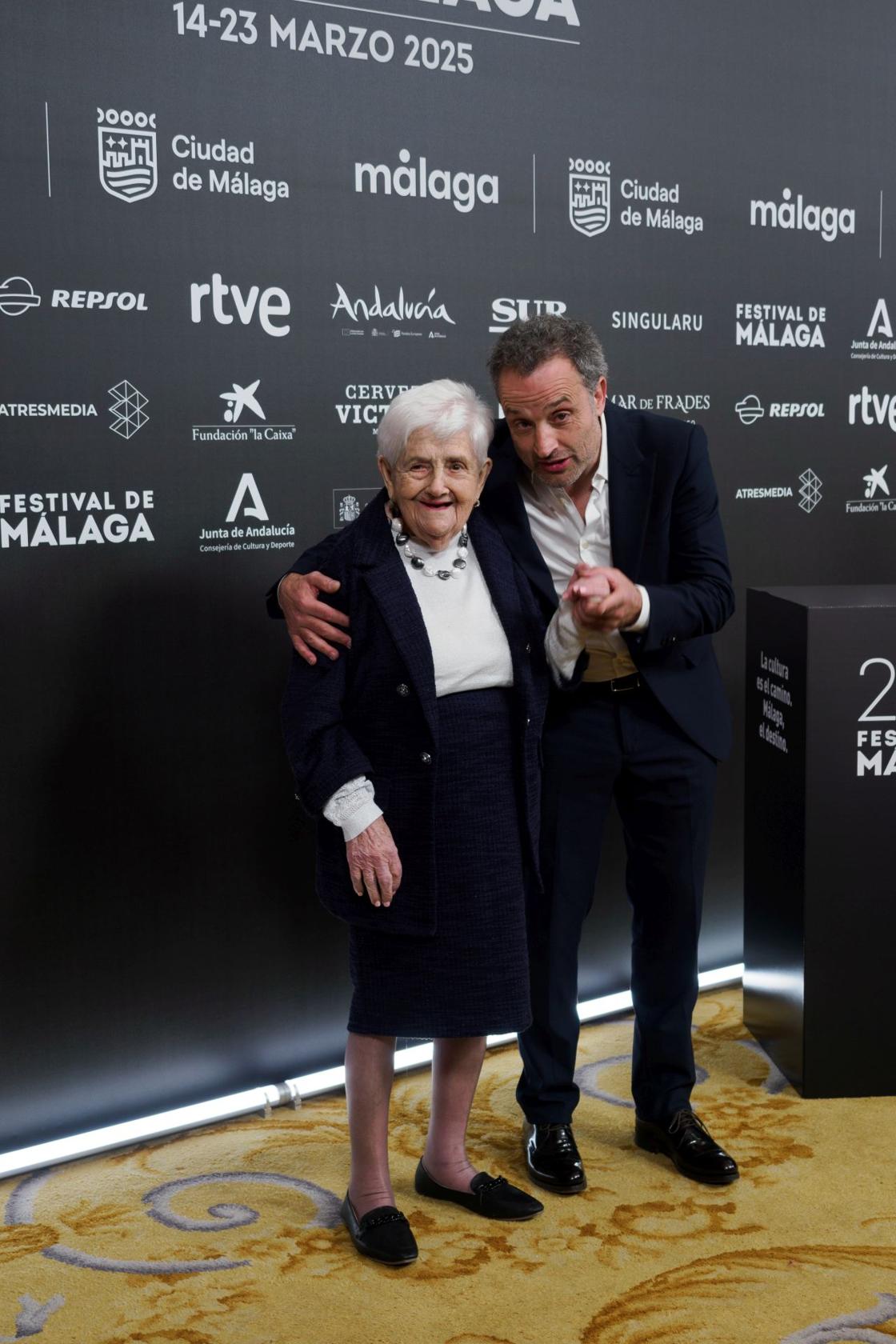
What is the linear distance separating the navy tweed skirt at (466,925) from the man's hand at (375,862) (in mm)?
70

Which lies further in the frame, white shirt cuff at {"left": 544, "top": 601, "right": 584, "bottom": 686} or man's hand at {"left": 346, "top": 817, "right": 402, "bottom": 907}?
white shirt cuff at {"left": 544, "top": 601, "right": 584, "bottom": 686}

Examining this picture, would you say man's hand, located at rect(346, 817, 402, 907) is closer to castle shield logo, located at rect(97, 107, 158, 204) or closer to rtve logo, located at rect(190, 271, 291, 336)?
rtve logo, located at rect(190, 271, 291, 336)

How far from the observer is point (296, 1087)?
10.2 ft

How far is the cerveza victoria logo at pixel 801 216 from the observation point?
3.67 m

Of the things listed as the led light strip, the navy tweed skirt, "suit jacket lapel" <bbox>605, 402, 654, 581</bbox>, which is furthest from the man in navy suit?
the led light strip

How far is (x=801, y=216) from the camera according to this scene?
374 centimetres

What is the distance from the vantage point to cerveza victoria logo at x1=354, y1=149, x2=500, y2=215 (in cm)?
301

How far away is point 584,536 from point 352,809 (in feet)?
2.32

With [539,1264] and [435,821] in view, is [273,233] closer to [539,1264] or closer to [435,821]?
[435,821]

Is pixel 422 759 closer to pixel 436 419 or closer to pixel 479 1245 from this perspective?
pixel 436 419

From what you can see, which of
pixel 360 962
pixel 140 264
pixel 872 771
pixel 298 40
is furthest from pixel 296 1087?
pixel 298 40

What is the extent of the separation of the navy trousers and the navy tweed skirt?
0.24 meters

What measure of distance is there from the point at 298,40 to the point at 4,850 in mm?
1805

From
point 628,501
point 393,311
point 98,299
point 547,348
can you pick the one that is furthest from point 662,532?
point 98,299
